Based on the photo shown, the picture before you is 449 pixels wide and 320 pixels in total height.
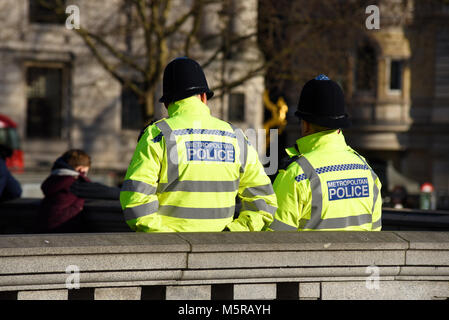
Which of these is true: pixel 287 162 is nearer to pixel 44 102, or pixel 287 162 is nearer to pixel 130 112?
pixel 44 102

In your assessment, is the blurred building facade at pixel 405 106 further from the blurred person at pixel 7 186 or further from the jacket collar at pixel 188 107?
the jacket collar at pixel 188 107

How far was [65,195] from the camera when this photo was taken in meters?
7.03

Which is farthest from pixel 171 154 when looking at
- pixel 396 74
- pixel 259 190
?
pixel 396 74

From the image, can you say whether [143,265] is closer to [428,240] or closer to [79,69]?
[428,240]

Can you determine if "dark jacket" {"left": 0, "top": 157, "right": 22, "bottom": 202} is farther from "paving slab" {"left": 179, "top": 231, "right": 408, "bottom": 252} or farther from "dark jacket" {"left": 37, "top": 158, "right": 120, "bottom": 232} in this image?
"paving slab" {"left": 179, "top": 231, "right": 408, "bottom": 252}

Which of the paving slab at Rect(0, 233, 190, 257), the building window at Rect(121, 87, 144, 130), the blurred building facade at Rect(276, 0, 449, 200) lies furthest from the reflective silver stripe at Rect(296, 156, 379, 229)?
the blurred building facade at Rect(276, 0, 449, 200)

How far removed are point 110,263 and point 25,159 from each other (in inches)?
1024

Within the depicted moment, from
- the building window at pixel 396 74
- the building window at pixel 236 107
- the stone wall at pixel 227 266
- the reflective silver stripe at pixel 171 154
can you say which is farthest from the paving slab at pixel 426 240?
the building window at pixel 396 74

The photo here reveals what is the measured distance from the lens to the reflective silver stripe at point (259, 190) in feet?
14.0

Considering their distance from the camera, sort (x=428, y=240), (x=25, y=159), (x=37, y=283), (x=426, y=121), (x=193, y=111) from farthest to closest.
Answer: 1. (x=426, y=121)
2. (x=25, y=159)
3. (x=193, y=111)
4. (x=428, y=240)
5. (x=37, y=283)

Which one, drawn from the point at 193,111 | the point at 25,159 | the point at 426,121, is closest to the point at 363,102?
the point at 426,121

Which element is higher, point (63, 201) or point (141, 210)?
point (141, 210)

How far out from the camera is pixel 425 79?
32438 mm

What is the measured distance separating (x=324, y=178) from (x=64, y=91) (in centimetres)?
2570
